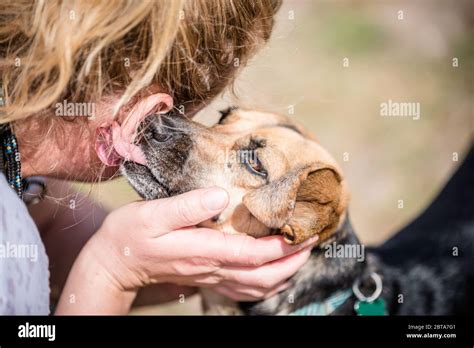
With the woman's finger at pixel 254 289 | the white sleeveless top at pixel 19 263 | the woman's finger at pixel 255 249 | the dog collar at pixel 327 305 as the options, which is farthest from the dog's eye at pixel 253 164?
the white sleeveless top at pixel 19 263

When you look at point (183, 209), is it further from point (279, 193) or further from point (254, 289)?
point (254, 289)

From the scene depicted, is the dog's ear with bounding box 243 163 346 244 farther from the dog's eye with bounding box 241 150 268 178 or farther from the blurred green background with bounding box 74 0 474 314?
the blurred green background with bounding box 74 0 474 314

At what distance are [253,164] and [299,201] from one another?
28cm

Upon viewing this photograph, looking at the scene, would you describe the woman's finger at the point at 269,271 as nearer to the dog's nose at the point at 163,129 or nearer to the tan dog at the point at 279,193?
the tan dog at the point at 279,193

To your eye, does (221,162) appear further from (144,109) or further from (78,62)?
(78,62)

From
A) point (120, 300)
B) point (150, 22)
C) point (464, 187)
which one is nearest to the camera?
point (150, 22)

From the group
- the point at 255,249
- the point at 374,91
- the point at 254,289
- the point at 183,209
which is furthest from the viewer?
the point at 374,91

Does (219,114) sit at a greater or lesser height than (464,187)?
greater

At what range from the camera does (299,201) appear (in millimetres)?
2484

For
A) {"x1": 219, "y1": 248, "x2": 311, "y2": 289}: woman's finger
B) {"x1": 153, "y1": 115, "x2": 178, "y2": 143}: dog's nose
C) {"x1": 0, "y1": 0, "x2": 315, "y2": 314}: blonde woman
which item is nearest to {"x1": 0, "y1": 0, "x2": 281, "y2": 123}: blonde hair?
{"x1": 0, "y1": 0, "x2": 315, "y2": 314}: blonde woman

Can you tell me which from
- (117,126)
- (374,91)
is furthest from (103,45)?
(374,91)

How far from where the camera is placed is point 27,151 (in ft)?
8.86
